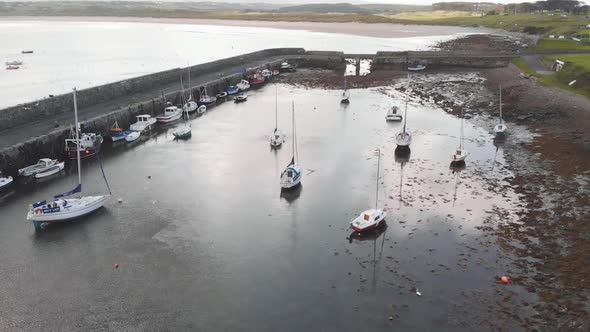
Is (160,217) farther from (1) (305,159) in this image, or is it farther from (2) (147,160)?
(1) (305,159)

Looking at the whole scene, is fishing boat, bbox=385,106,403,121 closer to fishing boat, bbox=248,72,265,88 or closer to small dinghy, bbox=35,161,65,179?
fishing boat, bbox=248,72,265,88

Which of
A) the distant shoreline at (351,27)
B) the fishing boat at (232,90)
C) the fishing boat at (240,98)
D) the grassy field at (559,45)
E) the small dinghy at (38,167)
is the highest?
the distant shoreline at (351,27)

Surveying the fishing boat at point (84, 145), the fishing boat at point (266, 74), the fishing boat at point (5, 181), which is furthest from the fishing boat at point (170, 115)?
the fishing boat at point (266, 74)

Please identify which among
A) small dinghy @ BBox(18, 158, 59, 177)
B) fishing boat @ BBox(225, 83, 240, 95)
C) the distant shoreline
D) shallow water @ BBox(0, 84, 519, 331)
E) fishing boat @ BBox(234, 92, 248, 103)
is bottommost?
shallow water @ BBox(0, 84, 519, 331)

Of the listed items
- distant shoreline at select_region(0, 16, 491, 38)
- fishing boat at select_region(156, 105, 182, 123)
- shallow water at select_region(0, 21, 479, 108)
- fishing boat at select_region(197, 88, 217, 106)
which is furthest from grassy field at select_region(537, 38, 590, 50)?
fishing boat at select_region(156, 105, 182, 123)

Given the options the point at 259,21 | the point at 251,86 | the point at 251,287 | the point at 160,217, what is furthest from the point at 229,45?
the point at 251,287

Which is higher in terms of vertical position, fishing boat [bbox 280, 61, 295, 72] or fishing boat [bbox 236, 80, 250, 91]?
fishing boat [bbox 280, 61, 295, 72]

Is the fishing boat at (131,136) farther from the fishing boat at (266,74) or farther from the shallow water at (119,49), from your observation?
the fishing boat at (266,74)
